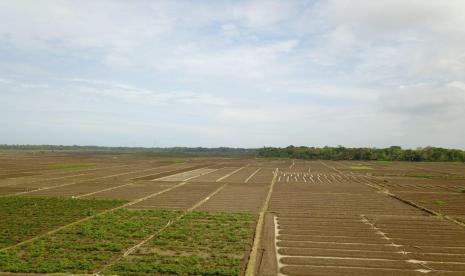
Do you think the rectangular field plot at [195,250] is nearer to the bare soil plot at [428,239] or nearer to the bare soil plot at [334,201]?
the bare soil plot at [334,201]

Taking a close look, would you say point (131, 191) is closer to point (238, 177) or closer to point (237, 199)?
point (237, 199)

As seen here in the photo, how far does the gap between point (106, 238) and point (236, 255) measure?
6.91 metres

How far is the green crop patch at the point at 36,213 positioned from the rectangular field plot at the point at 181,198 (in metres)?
2.63

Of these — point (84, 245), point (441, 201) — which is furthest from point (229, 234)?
point (441, 201)

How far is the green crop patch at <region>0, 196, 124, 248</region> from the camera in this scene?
63.6 ft

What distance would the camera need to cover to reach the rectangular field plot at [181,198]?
28656mm

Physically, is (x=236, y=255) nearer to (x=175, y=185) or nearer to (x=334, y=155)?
(x=175, y=185)

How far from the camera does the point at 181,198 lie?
32.4 metres

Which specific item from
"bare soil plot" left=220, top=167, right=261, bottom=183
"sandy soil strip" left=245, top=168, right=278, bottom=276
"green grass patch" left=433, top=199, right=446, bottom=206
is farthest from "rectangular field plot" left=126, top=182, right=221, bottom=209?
"green grass patch" left=433, top=199, right=446, bottom=206

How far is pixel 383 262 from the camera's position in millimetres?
15445

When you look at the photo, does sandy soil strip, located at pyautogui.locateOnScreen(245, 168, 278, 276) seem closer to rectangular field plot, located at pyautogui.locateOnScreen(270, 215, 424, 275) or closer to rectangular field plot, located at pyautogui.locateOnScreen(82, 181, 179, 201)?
rectangular field plot, located at pyautogui.locateOnScreen(270, 215, 424, 275)

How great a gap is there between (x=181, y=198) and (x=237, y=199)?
16.1 ft

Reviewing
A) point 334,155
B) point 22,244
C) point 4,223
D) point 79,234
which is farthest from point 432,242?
point 334,155

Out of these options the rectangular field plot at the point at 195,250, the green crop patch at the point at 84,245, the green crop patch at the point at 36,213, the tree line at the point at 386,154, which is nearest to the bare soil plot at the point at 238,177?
the green crop patch at the point at 36,213
